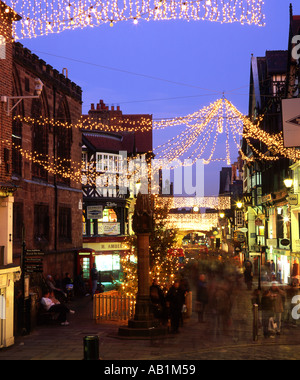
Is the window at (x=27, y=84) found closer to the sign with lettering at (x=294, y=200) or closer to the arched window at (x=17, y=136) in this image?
the arched window at (x=17, y=136)

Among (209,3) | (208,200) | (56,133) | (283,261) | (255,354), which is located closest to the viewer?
(209,3)

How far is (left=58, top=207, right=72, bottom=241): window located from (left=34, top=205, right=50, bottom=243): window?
A: 2041mm

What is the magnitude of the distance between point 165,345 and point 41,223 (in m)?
14.0

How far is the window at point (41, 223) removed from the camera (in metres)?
27.7

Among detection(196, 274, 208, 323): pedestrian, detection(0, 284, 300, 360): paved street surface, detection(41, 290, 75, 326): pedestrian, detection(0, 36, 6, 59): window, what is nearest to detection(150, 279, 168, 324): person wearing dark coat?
→ detection(0, 284, 300, 360): paved street surface

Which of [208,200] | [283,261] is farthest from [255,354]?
[208,200]

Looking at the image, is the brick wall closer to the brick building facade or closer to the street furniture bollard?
the brick building facade

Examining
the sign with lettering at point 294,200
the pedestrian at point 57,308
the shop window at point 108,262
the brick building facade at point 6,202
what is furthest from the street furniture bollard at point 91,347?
the shop window at point 108,262

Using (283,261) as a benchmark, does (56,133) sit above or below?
above

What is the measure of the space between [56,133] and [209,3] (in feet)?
65.5

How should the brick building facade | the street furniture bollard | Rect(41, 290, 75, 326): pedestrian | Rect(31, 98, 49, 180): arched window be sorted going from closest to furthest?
the street furniture bollard
the brick building facade
Rect(41, 290, 75, 326): pedestrian
Rect(31, 98, 49, 180): arched window

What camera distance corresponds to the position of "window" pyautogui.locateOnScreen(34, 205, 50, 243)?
27703mm

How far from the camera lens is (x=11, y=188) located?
56.6 ft
